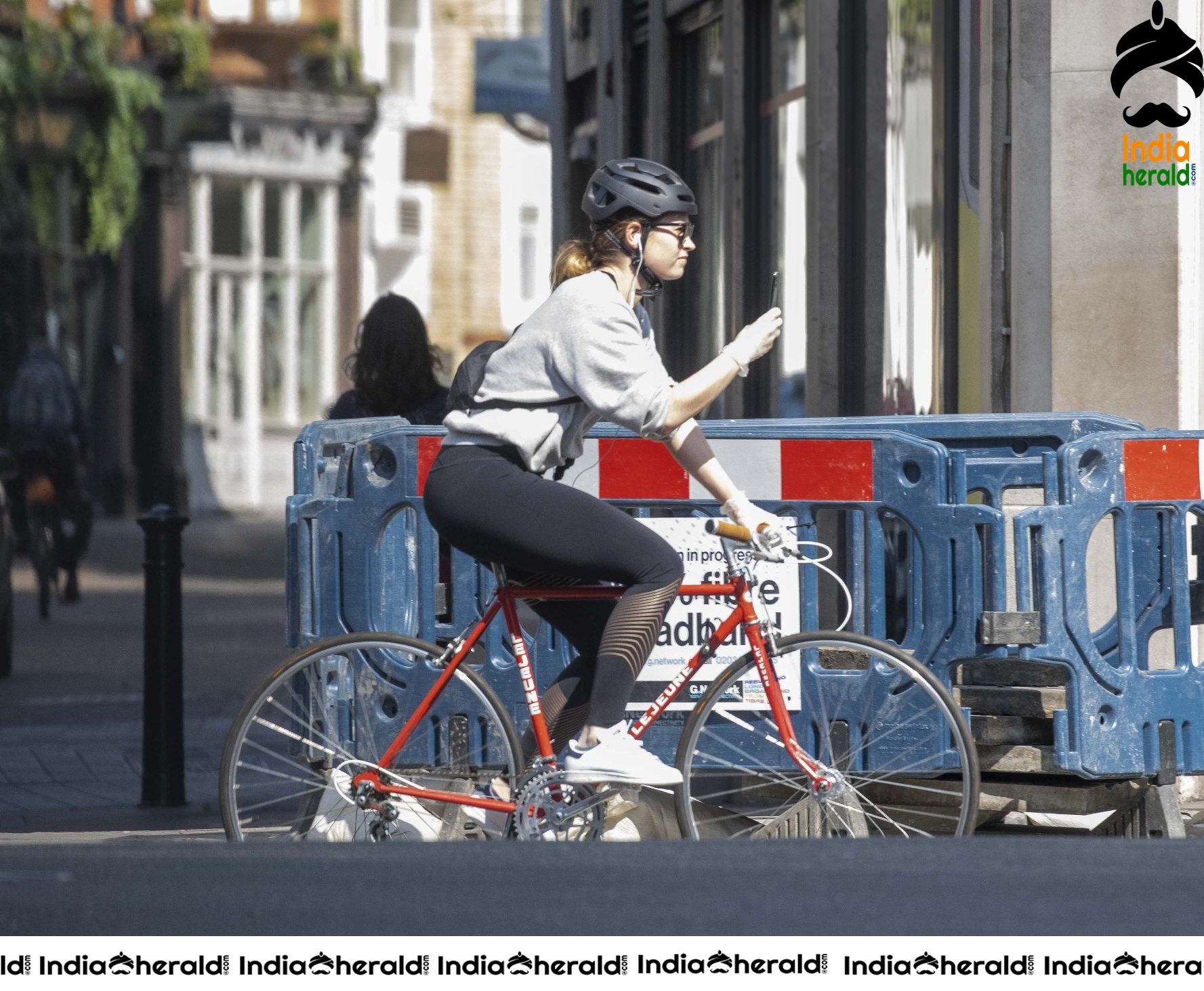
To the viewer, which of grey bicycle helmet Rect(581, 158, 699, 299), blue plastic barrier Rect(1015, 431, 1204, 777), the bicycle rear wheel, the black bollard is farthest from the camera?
the bicycle rear wheel

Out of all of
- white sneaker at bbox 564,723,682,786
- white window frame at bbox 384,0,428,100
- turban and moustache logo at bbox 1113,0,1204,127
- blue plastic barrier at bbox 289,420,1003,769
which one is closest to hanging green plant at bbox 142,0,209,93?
white window frame at bbox 384,0,428,100

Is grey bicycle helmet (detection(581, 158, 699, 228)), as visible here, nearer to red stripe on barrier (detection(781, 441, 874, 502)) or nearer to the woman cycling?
the woman cycling

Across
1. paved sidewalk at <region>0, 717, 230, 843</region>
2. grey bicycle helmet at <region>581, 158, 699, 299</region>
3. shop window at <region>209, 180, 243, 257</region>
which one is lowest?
paved sidewalk at <region>0, 717, 230, 843</region>

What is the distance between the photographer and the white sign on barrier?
645 centimetres

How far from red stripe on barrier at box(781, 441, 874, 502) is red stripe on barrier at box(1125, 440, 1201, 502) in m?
0.70

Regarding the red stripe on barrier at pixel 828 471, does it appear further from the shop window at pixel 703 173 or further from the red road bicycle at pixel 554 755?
the shop window at pixel 703 173

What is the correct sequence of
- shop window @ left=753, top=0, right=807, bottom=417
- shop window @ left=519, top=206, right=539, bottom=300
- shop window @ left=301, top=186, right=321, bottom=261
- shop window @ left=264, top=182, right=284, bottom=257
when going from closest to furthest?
shop window @ left=753, top=0, right=807, bottom=417
shop window @ left=264, top=182, right=284, bottom=257
shop window @ left=301, top=186, right=321, bottom=261
shop window @ left=519, top=206, right=539, bottom=300

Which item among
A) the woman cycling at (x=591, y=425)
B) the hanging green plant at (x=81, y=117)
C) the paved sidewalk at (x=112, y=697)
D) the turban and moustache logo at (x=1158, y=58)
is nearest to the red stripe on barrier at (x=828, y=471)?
the woman cycling at (x=591, y=425)

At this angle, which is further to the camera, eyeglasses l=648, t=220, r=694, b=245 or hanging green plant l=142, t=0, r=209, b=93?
hanging green plant l=142, t=0, r=209, b=93

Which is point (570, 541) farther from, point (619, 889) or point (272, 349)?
point (272, 349)

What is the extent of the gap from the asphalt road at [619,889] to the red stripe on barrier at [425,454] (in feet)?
3.73

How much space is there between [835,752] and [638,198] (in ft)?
5.14

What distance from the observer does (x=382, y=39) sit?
32.3 meters

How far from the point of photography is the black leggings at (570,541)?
5.75m
